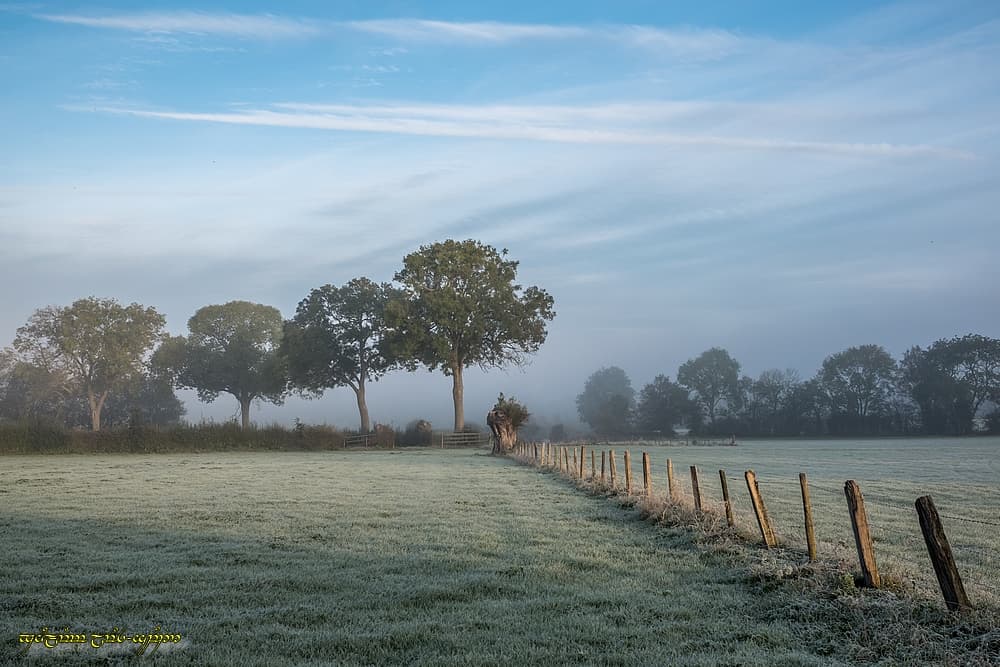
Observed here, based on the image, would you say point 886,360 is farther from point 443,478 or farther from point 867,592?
point 867,592

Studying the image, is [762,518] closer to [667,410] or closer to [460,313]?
[460,313]

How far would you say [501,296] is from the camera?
6328cm

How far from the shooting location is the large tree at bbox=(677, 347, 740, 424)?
91.0 meters

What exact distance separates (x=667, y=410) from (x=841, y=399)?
61.6 ft

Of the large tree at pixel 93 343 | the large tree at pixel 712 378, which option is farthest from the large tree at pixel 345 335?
the large tree at pixel 712 378

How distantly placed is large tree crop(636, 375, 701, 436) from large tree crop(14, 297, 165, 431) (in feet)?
171

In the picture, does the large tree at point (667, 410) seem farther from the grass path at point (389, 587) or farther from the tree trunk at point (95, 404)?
the grass path at point (389, 587)

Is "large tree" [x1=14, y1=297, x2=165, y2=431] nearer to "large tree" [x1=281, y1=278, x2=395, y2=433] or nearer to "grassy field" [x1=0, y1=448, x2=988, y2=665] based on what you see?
"large tree" [x1=281, y1=278, x2=395, y2=433]

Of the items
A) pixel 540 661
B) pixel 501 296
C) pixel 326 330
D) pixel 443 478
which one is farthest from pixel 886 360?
pixel 540 661

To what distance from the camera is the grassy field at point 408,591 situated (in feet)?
21.2

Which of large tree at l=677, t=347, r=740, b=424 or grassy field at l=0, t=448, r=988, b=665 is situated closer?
grassy field at l=0, t=448, r=988, b=665

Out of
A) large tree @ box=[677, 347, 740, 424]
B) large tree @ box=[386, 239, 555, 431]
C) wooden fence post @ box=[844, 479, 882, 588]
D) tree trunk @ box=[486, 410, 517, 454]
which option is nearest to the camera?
wooden fence post @ box=[844, 479, 882, 588]

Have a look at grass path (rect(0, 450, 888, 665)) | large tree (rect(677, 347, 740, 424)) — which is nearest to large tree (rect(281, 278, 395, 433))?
large tree (rect(677, 347, 740, 424))

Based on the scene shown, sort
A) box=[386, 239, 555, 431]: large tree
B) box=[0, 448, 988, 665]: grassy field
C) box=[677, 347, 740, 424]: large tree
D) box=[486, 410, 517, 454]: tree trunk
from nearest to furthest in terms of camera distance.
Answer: box=[0, 448, 988, 665]: grassy field → box=[486, 410, 517, 454]: tree trunk → box=[386, 239, 555, 431]: large tree → box=[677, 347, 740, 424]: large tree
